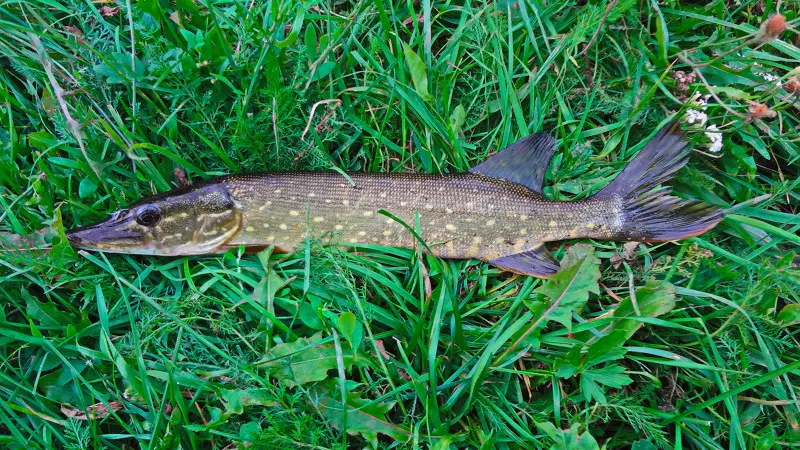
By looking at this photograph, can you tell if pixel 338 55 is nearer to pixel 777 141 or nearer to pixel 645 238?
pixel 645 238

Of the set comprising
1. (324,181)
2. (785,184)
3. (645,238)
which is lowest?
(645,238)

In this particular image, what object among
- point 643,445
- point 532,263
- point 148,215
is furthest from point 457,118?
point 643,445

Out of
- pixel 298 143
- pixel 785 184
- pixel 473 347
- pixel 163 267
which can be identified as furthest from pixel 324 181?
pixel 785 184

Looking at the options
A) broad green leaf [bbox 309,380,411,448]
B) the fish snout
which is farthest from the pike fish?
broad green leaf [bbox 309,380,411,448]

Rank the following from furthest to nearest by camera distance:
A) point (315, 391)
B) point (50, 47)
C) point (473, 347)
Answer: point (50, 47), point (473, 347), point (315, 391)

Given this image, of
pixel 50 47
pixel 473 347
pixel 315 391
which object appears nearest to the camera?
pixel 315 391

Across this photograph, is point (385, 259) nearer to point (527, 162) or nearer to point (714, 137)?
point (527, 162)
